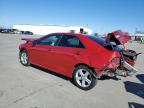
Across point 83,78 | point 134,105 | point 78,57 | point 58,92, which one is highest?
point 78,57

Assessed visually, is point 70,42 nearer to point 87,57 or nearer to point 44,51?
point 87,57

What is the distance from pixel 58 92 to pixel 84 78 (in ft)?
2.95

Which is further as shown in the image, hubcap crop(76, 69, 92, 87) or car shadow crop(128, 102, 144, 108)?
hubcap crop(76, 69, 92, 87)

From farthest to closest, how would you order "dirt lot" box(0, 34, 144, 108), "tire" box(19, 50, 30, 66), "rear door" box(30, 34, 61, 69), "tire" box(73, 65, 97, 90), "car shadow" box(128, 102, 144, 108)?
"tire" box(19, 50, 30, 66)
"rear door" box(30, 34, 61, 69)
"tire" box(73, 65, 97, 90)
"car shadow" box(128, 102, 144, 108)
"dirt lot" box(0, 34, 144, 108)

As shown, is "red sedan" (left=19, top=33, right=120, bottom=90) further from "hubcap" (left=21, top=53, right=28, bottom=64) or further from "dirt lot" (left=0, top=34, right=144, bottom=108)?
"hubcap" (left=21, top=53, right=28, bottom=64)

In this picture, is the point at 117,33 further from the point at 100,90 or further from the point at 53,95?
the point at 53,95

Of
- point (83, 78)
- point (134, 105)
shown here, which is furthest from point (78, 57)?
point (134, 105)

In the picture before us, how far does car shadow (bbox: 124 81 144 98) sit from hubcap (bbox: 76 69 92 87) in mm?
1318

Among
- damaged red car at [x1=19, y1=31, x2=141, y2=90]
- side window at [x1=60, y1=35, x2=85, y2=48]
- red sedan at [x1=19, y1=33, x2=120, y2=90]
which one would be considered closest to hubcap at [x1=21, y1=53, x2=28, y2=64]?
red sedan at [x1=19, y1=33, x2=120, y2=90]

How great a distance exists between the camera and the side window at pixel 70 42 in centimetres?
622

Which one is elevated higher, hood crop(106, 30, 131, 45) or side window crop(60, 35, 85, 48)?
hood crop(106, 30, 131, 45)

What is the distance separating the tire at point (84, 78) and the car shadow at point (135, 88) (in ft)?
4.18

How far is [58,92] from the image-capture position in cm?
555

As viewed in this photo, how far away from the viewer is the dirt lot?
4.76 metres
